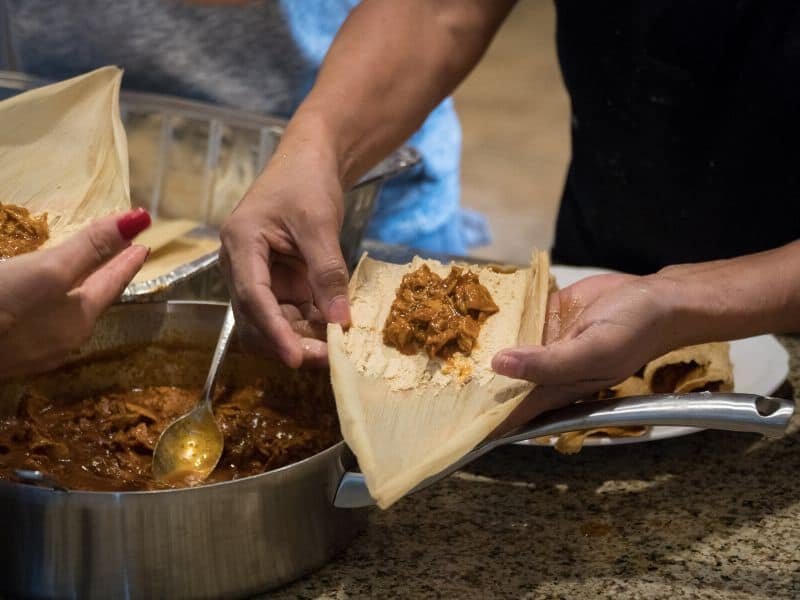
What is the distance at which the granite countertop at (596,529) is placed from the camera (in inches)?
42.6

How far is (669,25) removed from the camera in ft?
5.22

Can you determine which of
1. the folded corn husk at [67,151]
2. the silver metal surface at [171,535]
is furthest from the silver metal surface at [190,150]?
the silver metal surface at [171,535]

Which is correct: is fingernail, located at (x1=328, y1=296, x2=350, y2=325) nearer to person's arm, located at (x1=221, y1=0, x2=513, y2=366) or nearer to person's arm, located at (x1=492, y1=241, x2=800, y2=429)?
person's arm, located at (x1=221, y1=0, x2=513, y2=366)

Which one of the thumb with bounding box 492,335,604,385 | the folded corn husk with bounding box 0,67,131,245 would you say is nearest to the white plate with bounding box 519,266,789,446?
the thumb with bounding box 492,335,604,385

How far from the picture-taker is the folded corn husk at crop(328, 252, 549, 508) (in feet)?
3.22

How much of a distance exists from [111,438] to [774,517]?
31.3 inches

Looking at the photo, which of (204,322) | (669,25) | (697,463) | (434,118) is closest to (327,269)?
(204,322)

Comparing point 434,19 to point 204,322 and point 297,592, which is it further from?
point 297,592

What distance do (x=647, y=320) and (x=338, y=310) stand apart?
35 centimetres

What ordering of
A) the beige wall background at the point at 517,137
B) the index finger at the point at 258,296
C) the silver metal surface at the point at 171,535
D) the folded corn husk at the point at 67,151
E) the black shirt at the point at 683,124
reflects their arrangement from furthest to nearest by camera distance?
the beige wall background at the point at 517,137 < the black shirt at the point at 683,124 < the folded corn husk at the point at 67,151 < the index finger at the point at 258,296 < the silver metal surface at the point at 171,535

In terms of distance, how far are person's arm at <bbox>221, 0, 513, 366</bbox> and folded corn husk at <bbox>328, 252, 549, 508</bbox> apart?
0.06 meters

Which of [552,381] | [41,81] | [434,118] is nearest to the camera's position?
[552,381]

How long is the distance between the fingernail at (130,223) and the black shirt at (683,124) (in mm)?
935

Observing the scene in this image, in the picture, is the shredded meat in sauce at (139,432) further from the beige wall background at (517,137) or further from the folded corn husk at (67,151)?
the beige wall background at (517,137)
